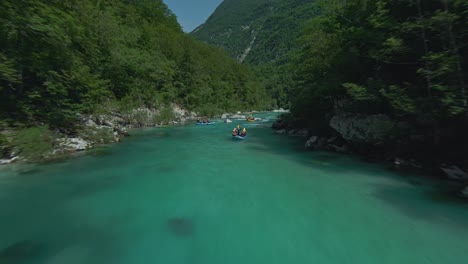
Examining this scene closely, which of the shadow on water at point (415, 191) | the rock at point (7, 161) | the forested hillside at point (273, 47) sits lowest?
the shadow on water at point (415, 191)

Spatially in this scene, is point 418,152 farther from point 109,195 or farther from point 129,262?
point 109,195

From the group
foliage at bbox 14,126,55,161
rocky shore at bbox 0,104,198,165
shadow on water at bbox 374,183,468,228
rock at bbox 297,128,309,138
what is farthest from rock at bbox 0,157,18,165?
rock at bbox 297,128,309,138

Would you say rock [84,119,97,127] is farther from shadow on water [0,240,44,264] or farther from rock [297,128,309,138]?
rock [297,128,309,138]

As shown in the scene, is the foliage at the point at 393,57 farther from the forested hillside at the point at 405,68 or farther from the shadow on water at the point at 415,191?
the shadow on water at the point at 415,191

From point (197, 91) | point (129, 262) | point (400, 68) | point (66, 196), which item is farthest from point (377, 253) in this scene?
point (197, 91)

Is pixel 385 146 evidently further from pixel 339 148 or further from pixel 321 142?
pixel 321 142

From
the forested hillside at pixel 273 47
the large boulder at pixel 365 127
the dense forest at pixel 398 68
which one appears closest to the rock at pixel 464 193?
the dense forest at pixel 398 68

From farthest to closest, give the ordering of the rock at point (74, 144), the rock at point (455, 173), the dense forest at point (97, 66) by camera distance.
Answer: the rock at point (74, 144) < the rock at point (455, 173) < the dense forest at point (97, 66)
